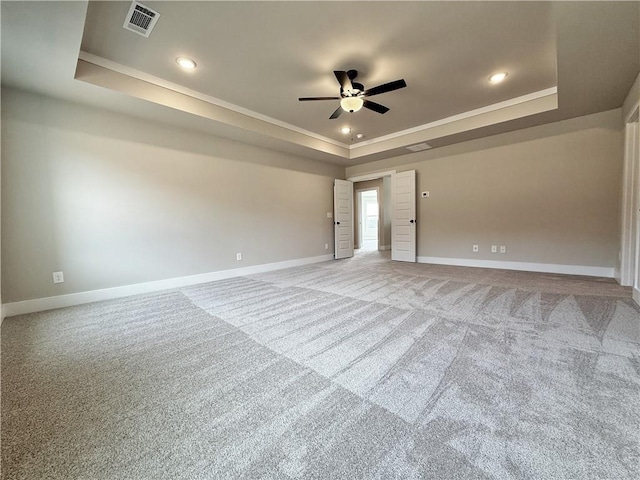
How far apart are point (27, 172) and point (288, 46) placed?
10.9 feet

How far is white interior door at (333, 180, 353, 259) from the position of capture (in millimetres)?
6516

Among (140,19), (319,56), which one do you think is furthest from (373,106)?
(140,19)

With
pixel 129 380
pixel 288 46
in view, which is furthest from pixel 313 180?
pixel 129 380

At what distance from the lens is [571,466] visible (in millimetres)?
958

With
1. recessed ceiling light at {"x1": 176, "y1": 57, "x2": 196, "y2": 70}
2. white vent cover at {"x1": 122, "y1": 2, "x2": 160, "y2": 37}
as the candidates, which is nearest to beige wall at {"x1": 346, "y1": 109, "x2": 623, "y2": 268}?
recessed ceiling light at {"x1": 176, "y1": 57, "x2": 196, "y2": 70}

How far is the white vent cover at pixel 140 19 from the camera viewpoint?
6.94 feet

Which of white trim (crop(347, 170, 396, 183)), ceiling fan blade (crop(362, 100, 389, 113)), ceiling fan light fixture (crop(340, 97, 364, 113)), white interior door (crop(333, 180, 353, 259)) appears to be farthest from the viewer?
white interior door (crop(333, 180, 353, 259))

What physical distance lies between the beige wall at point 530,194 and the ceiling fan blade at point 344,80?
10.9 ft

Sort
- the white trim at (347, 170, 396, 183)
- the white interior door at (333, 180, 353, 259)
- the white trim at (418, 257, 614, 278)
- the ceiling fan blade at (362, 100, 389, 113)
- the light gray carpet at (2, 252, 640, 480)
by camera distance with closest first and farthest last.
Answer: the light gray carpet at (2, 252, 640, 480)
the ceiling fan blade at (362, 100, 389, 113)
the white trim at (418, 257, 614, 278)
the white trim at (347, 170, 396, 183)
the white interior door at (333, 180, 353, 259)

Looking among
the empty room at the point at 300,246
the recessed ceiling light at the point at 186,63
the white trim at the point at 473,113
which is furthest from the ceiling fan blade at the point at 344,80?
the white trim at the point at 473,113

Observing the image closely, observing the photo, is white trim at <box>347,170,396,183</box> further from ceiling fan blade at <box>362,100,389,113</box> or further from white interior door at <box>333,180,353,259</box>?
ceiling fan blade at <box>362,100,389,113</box>

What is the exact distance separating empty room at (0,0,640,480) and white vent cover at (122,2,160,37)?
2cm

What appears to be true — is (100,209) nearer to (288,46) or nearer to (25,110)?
(25,110)

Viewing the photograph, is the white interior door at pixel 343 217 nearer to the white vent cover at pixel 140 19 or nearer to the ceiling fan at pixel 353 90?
the ceiling fan at pixel 353 90
